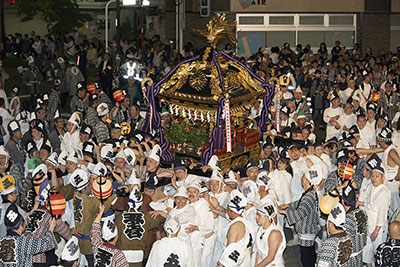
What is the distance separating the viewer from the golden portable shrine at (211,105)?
1297 cm

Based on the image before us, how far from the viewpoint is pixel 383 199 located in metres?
9.48

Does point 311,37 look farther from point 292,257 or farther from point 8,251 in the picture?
point 8,251

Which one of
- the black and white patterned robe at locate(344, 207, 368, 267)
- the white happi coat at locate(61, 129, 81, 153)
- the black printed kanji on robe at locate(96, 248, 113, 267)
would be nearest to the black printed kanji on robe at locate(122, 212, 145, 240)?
the black printed kanji on robe at locate(96, 248, 113, 267)

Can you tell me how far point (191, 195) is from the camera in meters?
9.16

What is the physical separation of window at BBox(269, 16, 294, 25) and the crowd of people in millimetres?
13860

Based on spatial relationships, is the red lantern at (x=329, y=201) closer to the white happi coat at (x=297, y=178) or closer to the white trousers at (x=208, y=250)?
the white trousers at (x=208, y=250)

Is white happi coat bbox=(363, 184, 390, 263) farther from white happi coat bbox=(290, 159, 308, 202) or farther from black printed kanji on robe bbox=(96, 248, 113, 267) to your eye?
black printed kanji on robe bbox=(96, 248, 113, 267)

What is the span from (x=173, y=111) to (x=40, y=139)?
2.57m

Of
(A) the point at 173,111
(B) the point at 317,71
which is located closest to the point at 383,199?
(A) the point at 173,111

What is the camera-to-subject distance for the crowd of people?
7.83 meters

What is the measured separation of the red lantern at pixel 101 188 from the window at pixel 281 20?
21.6 metres

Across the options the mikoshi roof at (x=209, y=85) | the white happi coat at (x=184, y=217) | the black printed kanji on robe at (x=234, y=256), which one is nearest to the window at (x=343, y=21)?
the mikoshi roof at (x=209, y=85)

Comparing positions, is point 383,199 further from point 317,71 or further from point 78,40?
point 78,40

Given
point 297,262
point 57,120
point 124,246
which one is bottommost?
point 297,262
